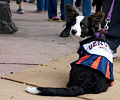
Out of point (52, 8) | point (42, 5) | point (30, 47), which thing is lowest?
point (30, 47)

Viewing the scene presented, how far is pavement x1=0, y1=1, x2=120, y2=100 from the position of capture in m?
3.38

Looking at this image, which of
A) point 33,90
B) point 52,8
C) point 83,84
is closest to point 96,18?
point 83,84

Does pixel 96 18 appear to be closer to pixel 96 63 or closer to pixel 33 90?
pixel 96 63

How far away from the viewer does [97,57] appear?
11.2ft

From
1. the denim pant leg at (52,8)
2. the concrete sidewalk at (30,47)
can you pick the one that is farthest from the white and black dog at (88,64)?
the denim pant leg at (52,8)

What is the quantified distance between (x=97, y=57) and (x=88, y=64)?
0.15 metres

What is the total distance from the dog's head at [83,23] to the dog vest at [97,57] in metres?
0.13

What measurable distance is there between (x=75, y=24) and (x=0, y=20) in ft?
10.9

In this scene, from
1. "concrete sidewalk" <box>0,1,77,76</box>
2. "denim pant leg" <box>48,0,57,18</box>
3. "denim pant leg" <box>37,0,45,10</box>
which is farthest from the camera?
"denim pant leg" <box>37,0,45,10</box>

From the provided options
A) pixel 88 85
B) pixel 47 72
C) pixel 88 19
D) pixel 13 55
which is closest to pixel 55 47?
pixel 13 55

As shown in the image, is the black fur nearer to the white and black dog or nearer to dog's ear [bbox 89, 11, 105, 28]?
the white and black dog

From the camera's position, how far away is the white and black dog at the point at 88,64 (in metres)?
3.21

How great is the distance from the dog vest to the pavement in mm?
298

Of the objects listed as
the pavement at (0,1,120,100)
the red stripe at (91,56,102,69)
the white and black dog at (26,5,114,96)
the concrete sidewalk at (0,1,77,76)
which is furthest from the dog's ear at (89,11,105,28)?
the concrete sidewalk at (0,1,77,76)
